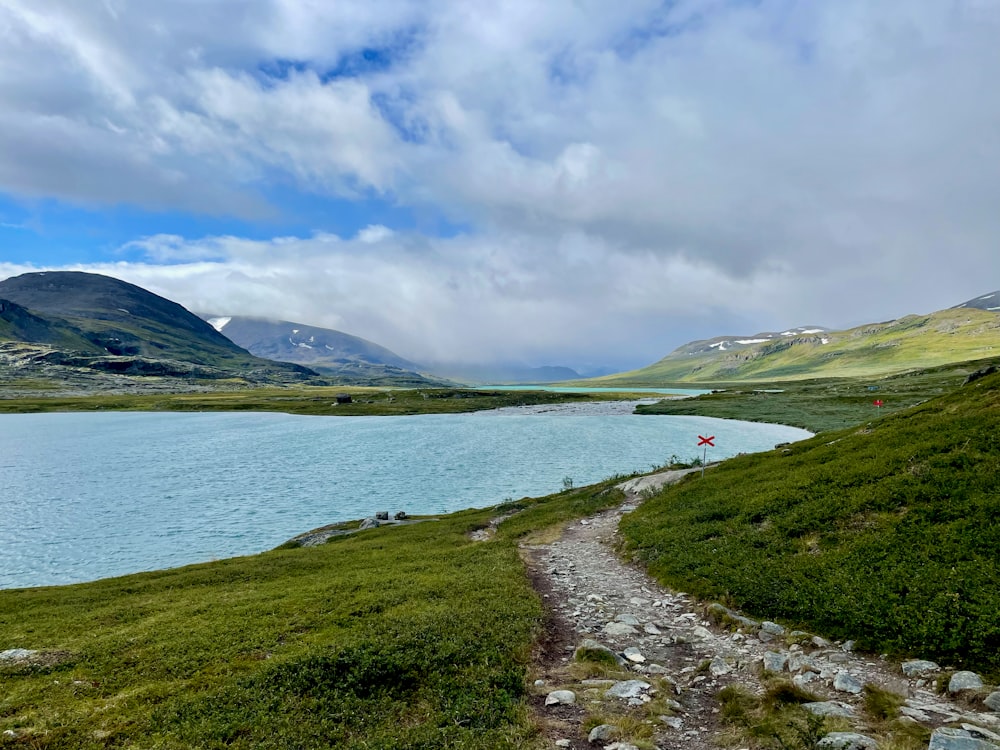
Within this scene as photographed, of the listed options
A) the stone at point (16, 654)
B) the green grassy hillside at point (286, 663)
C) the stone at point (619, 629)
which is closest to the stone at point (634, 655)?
the stone at point (619, 629)

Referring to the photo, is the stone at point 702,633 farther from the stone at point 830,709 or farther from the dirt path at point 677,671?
the stone at point 830,709

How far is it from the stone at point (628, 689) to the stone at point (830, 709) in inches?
140

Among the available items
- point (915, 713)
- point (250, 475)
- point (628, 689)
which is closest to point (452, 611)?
point (628, 689)

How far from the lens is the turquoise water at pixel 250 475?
43.1 m

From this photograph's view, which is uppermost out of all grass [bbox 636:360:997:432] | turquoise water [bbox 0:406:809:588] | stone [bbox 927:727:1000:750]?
stone [bbox 927:727:1000:750]

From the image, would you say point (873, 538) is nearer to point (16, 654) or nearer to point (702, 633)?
point (702, 633)

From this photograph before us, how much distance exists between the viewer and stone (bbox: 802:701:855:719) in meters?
10.0

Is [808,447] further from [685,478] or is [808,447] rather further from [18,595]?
[18,595]

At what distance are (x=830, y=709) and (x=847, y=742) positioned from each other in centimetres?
167

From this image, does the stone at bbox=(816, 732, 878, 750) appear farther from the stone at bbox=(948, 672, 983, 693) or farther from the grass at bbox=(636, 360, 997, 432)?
the grass at bbox=(636, 360, 997, 432)

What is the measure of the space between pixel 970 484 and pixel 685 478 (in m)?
20.8

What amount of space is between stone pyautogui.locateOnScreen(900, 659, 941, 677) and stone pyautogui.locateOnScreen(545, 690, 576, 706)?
793cm

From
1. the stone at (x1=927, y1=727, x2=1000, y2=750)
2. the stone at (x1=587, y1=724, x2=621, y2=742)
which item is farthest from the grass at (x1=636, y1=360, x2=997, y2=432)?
the stone at (x1=587, y1=724, x2=621, y2=742)

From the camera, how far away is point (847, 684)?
36.9 ft
